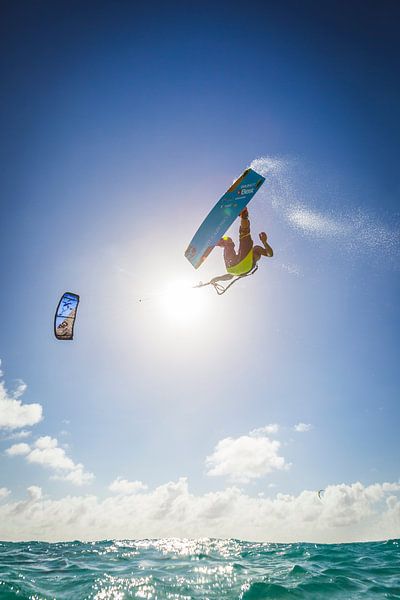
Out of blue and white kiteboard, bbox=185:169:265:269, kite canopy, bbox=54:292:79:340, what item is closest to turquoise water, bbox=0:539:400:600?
kite canopy, bbox=54:292:79:340

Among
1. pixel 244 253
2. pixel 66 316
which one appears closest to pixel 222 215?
pixel 244 253

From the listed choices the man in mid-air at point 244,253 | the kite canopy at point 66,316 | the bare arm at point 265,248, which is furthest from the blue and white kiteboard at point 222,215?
the kite canopy at point 66,316

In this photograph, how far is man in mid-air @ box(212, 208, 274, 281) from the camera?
1043cm

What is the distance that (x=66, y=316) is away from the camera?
12.6m

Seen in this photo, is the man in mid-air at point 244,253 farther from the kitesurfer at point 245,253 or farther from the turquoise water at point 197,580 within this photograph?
the turquoise water at point 197,580

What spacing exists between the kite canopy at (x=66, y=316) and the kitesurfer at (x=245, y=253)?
19.7 feet

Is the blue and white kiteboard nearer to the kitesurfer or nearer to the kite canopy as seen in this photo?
the kitesurfer

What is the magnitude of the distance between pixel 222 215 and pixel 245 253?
1.99m

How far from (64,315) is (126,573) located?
9670 mm

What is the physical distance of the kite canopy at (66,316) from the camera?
12.3 meters

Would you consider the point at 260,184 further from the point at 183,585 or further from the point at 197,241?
the point at 183,585

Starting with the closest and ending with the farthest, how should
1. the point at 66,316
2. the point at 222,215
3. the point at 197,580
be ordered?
1. the point at 197,580
2. the point at 222,215
3. the point at 66,316

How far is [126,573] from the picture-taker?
12344 mm

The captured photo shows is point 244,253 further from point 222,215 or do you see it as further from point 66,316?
point 66,316
